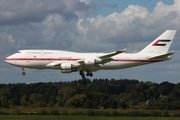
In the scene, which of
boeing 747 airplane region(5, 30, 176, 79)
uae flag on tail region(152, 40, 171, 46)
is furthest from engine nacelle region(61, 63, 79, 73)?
uae flag on tail region(152, 40, 171, 46)

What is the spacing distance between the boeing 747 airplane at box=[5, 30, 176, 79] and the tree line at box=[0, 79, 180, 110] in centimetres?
2623

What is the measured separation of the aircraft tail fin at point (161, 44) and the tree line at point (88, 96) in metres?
25.9

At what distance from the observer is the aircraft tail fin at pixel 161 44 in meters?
79.8

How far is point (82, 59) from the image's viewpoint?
245ft

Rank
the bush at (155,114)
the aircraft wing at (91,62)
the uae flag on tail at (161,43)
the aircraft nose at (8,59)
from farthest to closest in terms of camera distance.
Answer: the bush at (155,114) < the uae flag on tail at (161,43) < the aircraft nose at (8,59) < the aircraft wing at (91,62)

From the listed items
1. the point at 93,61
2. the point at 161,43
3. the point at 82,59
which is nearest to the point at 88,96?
the point at 161,43

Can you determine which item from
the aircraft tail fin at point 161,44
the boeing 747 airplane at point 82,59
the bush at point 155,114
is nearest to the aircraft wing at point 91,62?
the boeing 747 airplane at point 82,59

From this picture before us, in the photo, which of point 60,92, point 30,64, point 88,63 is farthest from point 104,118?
point 60,92

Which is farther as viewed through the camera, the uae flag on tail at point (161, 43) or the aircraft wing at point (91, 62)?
the uae flag on tail at point (161, 43)

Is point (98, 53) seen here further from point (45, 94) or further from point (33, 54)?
point (45, 94)

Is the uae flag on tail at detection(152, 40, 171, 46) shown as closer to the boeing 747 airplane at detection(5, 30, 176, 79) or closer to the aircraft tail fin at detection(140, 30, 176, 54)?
the aircraft tail fin at detection(140, 30, 176, 54)

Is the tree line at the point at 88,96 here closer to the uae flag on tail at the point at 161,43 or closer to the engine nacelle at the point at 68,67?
the uae flag on tail at the point at 161,43

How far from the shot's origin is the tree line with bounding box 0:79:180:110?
108125 millimetres

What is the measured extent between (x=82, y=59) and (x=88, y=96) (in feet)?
156
